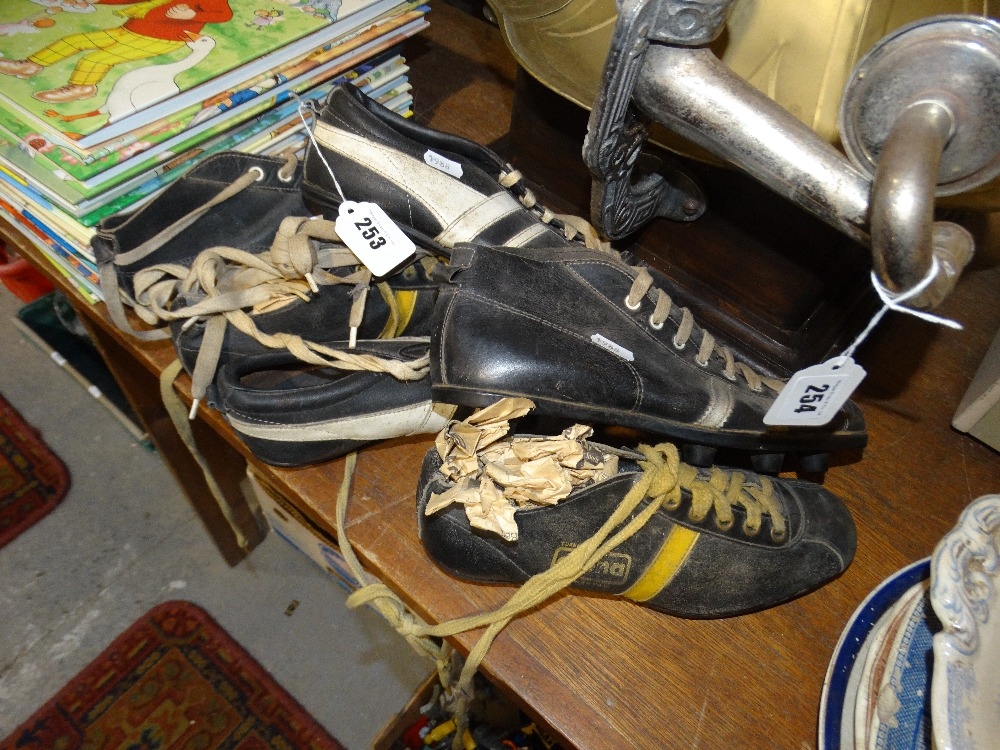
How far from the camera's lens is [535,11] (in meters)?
0.44

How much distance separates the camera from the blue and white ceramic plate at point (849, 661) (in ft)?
1.17

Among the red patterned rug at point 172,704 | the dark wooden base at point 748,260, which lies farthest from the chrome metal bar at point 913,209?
the red patterned rug at point 172,704

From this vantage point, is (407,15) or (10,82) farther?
(407,15)

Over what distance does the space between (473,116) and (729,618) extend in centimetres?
54

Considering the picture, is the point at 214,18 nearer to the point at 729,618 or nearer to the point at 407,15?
the point at 407,15

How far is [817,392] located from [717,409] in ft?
0.32

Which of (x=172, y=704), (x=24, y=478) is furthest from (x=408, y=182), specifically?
(x=24, y=478)

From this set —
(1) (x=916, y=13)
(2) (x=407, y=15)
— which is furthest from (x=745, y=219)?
(2) (x=407, y=15)

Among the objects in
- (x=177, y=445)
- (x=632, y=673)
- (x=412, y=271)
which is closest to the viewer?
(x=632, y=673)

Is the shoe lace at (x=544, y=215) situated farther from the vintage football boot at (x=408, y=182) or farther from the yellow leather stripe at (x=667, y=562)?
the yellow leather stripe at (x=667, y=562)

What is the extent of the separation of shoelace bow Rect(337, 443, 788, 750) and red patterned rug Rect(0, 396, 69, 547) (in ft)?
2.63

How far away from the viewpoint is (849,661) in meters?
0.38

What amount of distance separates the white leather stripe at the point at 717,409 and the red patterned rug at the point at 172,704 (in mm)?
706

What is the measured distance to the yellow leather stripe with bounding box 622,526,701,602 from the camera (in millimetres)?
415
